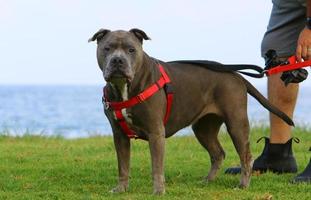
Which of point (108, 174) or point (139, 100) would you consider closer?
point (139, 100)

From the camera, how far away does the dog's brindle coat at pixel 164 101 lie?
6.66 m

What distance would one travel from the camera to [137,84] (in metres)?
6.80

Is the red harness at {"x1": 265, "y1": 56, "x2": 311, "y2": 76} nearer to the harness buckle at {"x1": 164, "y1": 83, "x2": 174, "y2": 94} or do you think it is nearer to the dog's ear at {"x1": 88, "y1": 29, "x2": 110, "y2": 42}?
the harness buckle at {"x1": 164, "y1": 83, "x2": 174, "y2": 94}

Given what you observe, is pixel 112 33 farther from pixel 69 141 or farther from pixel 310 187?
pixel 69 141

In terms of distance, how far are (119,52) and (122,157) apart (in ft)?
3.47

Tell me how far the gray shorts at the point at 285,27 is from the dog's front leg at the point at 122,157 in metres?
2.02

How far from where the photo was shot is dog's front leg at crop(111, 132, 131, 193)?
23.3 ft

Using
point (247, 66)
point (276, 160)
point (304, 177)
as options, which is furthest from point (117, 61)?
point (276, 160)

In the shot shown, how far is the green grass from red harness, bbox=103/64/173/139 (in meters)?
0.59

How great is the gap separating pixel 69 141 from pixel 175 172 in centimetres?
388

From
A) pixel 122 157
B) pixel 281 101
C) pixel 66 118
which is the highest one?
pixel 281 101

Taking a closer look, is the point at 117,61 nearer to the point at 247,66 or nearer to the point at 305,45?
the point at 247,66

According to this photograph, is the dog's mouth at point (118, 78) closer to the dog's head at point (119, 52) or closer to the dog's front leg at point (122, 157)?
the dog's head at point (119, 52)

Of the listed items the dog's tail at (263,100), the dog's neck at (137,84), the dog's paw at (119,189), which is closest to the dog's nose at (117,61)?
the dog's neck at (137,84)
